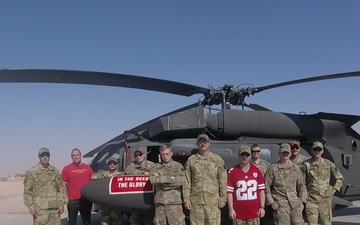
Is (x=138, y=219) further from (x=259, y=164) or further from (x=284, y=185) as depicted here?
(x=284, y=185)

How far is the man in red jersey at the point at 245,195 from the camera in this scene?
16.2 feet

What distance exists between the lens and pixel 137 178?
5730mm

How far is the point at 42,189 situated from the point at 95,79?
175cm

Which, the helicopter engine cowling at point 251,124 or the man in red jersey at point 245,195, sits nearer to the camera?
the man in red jersey at point 245,195

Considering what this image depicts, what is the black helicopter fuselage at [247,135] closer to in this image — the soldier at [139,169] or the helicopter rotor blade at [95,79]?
the helicopter rotor blade at [95,79]

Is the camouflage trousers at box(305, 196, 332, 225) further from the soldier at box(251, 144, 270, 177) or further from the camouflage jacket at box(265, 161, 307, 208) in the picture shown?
the soldier at box(251, 144, 270, 177)

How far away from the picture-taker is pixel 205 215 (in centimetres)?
495

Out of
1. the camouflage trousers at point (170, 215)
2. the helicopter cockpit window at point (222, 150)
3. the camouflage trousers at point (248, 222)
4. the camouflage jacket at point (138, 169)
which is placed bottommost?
the camouflage trousers at point (248, 222)

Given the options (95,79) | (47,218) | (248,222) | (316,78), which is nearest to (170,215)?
(248,222)

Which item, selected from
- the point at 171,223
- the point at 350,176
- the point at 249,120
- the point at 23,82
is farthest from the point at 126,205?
the point at 350,176

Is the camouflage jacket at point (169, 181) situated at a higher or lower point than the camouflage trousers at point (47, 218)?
higher

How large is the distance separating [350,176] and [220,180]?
153 inches

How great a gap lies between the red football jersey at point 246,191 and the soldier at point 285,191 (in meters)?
0.33

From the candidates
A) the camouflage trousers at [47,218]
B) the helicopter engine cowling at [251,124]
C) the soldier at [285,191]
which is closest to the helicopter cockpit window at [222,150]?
the helicopter engine cowling at [251,124]
